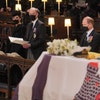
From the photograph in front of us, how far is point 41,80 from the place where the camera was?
6.43m

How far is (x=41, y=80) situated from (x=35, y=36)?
260cm

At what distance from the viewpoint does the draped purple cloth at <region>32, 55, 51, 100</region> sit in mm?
6406

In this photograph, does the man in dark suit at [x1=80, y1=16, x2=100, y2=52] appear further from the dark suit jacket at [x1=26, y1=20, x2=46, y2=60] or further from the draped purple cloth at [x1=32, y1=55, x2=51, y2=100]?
the draped purple cloth at [x1=32, y1=55, x2=51, y2=100]

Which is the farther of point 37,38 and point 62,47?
point 37,38

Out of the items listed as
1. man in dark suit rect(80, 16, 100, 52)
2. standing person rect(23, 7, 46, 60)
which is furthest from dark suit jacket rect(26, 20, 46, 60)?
man in dark suit rect(80, 16, 100, 52)

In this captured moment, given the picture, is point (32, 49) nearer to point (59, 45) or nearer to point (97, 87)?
point (59, 45)

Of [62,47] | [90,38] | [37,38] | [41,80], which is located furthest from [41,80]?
[37,38]

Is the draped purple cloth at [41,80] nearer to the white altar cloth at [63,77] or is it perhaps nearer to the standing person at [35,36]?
the white altar cloth at [63,77]

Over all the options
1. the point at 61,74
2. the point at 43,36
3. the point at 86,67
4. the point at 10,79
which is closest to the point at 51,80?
the point at 61,74

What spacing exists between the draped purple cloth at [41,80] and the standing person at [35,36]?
7.67 ft

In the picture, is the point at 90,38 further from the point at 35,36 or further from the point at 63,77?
the point at 63,77

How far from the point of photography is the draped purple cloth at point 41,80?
21.0 ft

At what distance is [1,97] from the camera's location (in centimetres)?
846

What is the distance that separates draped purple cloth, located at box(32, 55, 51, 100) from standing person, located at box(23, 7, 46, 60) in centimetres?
234
